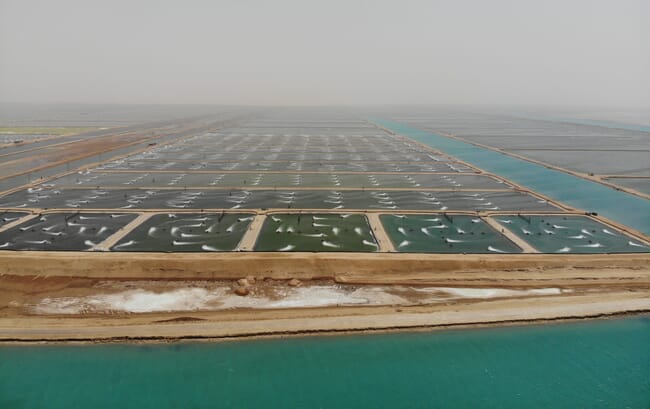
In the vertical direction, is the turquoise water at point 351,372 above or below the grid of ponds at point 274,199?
below

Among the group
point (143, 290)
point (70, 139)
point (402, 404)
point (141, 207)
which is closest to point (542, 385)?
point (402, 404)

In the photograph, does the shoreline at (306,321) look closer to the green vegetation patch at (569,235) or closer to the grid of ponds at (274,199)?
the green vegetation patch at (569,235)

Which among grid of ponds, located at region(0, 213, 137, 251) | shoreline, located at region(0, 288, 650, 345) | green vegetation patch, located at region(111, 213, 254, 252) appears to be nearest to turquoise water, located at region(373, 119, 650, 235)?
shoreline, located at region(0, 288, 650, 345)

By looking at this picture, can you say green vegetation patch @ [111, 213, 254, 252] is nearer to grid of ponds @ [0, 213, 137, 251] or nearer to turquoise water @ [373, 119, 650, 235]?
grid of ponds @ [0, 213, 137, 251]

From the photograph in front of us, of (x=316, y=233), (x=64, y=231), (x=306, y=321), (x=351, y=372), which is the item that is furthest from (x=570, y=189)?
(x=64, y=231)

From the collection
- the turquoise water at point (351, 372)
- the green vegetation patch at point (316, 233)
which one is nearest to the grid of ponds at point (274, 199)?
the green vegetation patch at point (316, 233)

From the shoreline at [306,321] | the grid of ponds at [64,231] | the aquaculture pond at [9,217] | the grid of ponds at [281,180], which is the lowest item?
the shoreline at [306,321]
